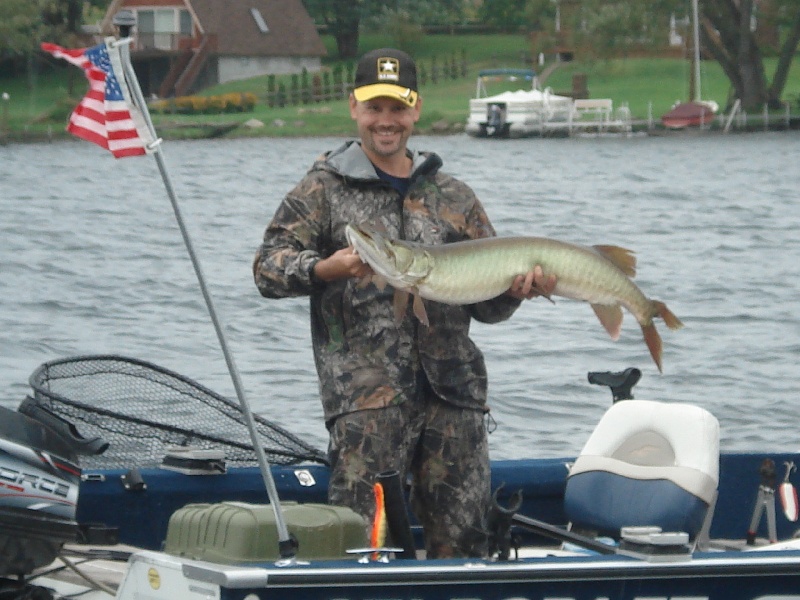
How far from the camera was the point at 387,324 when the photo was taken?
16.0 ft

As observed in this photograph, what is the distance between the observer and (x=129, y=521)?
5.95 meters

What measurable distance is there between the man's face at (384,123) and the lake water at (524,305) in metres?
6.14

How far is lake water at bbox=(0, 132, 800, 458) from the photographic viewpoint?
13.1m

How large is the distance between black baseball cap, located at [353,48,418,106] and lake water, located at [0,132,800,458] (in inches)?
244

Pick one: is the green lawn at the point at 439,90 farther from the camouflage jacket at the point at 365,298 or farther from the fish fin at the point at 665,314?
the fish fin at the point at 665,314

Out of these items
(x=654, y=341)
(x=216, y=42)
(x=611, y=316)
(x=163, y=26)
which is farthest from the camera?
(x=163, y=26)

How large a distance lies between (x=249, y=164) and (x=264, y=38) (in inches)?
1308

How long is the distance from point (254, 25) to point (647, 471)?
73054 millimetres

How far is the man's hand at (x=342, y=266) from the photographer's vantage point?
457cm

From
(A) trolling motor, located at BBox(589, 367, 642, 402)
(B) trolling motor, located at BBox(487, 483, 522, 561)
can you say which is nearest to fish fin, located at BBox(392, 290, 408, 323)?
(B) trolling motor, located at BBox(487, 483, 522, 561)

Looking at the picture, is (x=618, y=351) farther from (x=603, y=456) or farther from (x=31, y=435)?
(x=31, y=435)

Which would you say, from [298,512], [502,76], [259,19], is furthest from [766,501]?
[259,19]

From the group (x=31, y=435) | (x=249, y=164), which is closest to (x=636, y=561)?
(x=31, y=435)

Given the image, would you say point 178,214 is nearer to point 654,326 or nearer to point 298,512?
point 298,512
